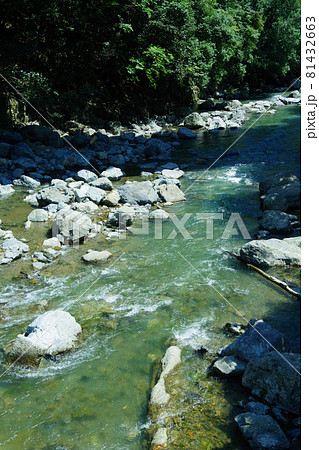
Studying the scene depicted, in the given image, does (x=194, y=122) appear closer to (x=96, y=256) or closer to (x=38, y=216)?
(x=38, y=216)

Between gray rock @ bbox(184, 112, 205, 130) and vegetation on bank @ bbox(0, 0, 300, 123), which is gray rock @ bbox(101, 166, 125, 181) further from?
gray rock @ bbox(184, 112, 205, 130)

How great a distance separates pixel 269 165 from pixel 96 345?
27.8 feet

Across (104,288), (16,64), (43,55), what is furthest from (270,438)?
(43,55)

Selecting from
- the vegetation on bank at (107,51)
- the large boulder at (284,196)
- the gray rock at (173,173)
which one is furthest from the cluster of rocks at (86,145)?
the large boulder at (284,196)

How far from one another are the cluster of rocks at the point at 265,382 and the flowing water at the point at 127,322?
158 millimetres

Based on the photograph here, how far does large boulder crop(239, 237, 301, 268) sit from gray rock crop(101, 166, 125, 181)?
5.43 metres

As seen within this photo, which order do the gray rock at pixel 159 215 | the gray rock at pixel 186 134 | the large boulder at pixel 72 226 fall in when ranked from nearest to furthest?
the large boulder at pixel 72 226 → the gray rock at pixel 159 215 → the gray rock at pixel 186 134

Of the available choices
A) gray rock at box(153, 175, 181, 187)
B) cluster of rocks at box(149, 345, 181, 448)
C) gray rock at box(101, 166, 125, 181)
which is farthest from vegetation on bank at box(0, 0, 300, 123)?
cluster of rocks at box(149, 345, 181, 448)

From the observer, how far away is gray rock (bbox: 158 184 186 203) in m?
8.60

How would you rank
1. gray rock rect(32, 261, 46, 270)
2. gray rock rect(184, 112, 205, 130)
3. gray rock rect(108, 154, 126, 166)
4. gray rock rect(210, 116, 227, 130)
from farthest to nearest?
gray rock rect(184, 112, 205, 130)
gray rock rect(210, 116, 227, 130)
gray rock rect(108, 154, 126, 166)
gray rock rect(32, 261, 46, 270)

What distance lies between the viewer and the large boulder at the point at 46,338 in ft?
12.2

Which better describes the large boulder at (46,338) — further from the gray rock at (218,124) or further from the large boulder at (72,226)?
the gray rock at (218,124)

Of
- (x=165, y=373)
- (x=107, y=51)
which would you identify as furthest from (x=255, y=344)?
(x=107, y=51)

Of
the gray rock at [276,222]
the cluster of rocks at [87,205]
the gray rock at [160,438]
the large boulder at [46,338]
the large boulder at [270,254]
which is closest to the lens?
the gray rock at [160,438]
